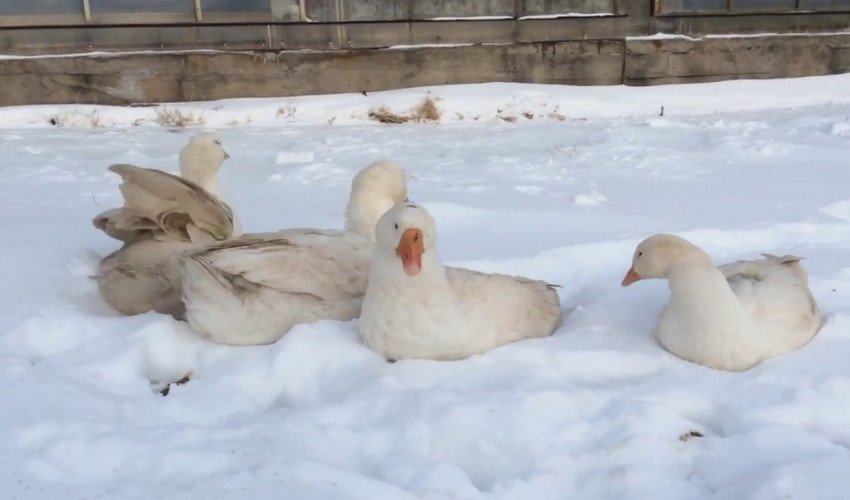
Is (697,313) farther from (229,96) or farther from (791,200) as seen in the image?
(229,96)

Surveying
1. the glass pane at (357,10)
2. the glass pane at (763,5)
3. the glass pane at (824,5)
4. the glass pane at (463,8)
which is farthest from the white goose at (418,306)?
the glass pane at (824,5)

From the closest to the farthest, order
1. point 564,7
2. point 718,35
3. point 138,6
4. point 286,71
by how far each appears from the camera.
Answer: point 138,6 → point 286,71 → point 564,7 → point 718,35

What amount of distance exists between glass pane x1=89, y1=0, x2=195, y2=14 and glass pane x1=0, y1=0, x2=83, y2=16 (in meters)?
0.21

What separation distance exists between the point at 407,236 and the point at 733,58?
9.65 metres

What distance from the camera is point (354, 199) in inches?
135

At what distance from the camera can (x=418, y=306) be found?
2641mm

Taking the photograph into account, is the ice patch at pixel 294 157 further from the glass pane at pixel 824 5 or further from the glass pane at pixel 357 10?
the glass pane at pixel 824 5

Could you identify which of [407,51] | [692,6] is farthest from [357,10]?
[692,6]

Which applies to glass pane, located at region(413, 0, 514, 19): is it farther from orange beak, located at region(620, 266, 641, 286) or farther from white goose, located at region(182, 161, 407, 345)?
orange beak, located at region(620, 266, 641, 286)

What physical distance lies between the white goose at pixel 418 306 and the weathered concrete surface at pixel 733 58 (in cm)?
847

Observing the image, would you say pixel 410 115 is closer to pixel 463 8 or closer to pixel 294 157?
pixel 463 8

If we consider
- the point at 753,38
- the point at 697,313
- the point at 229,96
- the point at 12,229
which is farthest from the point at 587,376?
the point at 753,38

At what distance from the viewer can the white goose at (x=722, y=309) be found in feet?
8.46

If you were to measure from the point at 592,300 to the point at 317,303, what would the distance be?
3.86 ft
